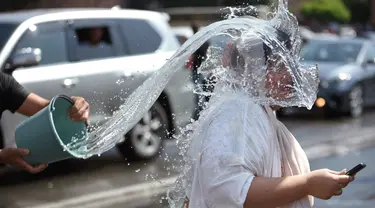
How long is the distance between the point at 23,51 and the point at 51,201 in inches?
68.2

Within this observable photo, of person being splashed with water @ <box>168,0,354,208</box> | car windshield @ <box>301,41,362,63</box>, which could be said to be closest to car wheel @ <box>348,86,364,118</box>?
car windshield @ <box>301,41,362,63</box>

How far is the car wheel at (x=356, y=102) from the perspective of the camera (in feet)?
44.2

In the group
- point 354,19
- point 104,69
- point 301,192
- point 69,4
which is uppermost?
point 301,192

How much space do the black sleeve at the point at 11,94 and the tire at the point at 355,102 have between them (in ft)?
34.9

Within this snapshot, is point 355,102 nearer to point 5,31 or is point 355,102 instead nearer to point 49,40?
point 49,40

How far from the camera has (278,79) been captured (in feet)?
7.98

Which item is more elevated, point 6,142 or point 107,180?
point 6,142

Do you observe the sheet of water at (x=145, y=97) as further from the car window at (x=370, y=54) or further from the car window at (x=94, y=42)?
the car window at (x=370, y=54)

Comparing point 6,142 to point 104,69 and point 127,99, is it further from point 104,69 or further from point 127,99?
point 127,99

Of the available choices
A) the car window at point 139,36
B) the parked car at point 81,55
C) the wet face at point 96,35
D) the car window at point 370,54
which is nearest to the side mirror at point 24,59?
the parked car at point 81,55

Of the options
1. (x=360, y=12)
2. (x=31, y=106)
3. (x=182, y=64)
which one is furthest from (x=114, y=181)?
(x=360, y=12)

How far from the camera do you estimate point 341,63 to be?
45.6 feet

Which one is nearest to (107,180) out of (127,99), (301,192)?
(127,99)

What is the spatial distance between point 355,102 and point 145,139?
250 inches
